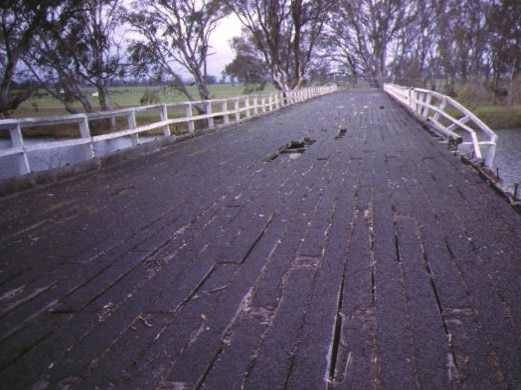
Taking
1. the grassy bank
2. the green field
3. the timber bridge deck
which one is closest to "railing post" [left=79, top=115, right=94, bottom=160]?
A: the timber bridge deck

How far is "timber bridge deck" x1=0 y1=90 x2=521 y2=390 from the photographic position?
2.20 m

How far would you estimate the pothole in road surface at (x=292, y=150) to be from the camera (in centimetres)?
887

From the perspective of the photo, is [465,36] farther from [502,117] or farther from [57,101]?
[57,101]

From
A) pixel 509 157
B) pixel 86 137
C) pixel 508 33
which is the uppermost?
pixel 508 33

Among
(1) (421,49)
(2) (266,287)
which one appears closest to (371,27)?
(1) (421,49)

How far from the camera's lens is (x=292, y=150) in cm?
969

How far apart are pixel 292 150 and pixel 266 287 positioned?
22.5ft

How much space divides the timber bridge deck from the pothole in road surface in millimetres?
2771

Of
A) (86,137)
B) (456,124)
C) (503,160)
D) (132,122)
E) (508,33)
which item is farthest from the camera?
(508,33)

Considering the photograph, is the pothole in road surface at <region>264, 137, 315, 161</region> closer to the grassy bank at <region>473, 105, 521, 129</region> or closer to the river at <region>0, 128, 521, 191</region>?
the river at <region>0, 128, 521, 191</region>

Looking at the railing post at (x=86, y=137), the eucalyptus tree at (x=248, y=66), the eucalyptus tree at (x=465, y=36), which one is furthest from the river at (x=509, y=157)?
the eucalyptus tree at (x=248, y=66)

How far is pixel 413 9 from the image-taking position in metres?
49.3

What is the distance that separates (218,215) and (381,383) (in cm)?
304

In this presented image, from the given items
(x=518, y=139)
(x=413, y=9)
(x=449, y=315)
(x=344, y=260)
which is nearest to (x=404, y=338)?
(x=449, y=315)
